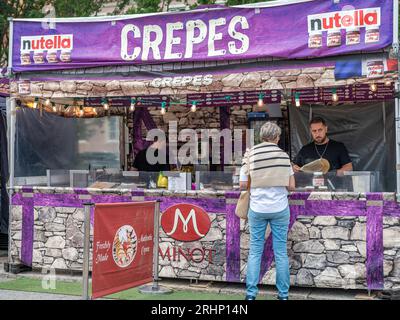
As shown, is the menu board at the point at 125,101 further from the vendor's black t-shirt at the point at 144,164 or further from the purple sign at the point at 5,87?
the purple sign at the point at 5,87

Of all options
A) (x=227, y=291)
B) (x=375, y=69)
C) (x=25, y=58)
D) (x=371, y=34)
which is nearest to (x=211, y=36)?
(x=371, y=34)

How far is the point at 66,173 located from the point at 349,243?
4000 millimetres

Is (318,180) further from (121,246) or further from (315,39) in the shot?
(121,246)

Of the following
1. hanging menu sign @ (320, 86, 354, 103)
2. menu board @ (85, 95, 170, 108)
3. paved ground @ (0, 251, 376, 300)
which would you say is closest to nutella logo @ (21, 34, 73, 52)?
menu board @ (85, 95, 170, 108)

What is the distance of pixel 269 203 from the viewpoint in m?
5.94

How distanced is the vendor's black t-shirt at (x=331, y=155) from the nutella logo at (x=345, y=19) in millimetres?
1832

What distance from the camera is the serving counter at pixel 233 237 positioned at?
641 centimetres

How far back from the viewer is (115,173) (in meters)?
7.91

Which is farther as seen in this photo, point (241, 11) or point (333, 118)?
point (333, 118)

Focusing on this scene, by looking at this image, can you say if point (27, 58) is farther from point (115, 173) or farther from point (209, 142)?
point (209, 142)

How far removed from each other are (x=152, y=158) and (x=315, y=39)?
4.22 metres

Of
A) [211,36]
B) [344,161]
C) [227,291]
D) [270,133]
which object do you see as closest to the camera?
[270,133]
